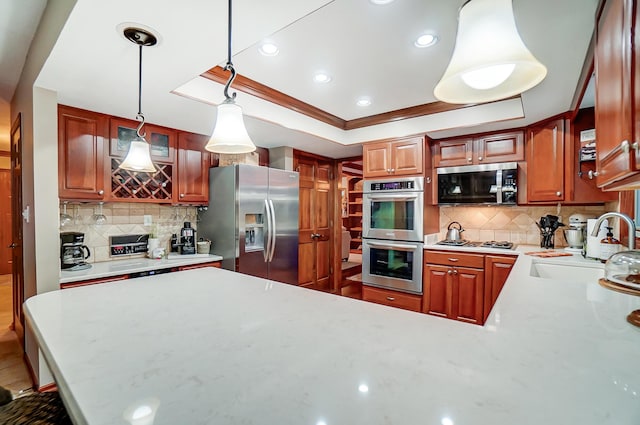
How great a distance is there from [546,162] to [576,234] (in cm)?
75

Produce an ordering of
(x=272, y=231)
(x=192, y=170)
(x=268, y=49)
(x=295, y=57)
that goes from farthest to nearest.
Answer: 1. (x=272, y=231)
2. (x=192, y=170)
3. (x=295, y=57)
4. (x=268, y=49)

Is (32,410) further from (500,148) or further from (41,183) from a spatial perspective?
(500,148)

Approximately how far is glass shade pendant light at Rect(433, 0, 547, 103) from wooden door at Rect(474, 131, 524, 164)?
2678 millimetres

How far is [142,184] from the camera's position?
2.95m

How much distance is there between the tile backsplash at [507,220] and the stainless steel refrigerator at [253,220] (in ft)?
6.49

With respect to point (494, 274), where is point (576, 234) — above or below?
above

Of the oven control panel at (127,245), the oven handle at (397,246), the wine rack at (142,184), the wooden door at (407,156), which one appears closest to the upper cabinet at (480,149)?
the wooden door at (407,156)

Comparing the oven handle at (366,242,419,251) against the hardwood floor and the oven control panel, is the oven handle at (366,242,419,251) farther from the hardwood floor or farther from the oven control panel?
the hardwood floor

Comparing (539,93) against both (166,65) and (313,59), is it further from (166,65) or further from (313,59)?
(166,65)

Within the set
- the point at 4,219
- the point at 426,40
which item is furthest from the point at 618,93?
the point at 4,219

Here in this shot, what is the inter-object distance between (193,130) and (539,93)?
10.3 ft

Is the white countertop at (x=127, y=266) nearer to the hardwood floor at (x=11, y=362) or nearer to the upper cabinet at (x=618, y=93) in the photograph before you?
the hardwood floor at (x=11, y=362)

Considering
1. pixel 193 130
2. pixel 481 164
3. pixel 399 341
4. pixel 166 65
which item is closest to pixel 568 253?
pixel 481 164

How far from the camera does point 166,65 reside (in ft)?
5.97
